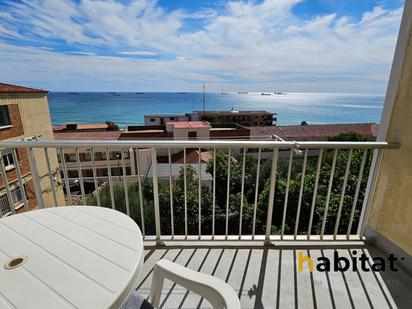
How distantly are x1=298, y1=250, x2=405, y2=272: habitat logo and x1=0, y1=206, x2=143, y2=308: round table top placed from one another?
1.65 metres

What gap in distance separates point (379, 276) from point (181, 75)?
49.1m

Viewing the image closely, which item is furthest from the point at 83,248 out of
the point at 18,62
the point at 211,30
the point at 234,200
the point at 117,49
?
the point at 117,49

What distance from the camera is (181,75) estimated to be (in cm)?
4700

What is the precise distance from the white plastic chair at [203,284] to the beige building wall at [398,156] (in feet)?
6.46

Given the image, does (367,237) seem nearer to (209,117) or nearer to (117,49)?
(117,49)

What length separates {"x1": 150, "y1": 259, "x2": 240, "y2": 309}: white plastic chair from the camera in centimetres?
75

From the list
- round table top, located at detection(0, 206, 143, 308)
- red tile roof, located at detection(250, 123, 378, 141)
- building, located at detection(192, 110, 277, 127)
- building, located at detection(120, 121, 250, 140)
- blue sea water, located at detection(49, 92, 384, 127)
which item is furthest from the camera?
building, located at detection(192, 110, 277, 127)

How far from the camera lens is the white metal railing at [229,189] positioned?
1.90 metres

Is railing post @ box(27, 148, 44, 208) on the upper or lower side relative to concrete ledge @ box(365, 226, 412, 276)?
upper

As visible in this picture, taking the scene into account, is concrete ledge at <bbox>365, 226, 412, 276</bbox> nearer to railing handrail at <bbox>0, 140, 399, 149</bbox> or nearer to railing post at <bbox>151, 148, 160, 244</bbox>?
railing handrail at <bbox>0, 140, 399, 149</bbox>

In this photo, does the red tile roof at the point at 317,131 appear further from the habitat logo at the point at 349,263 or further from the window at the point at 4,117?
the habitat logo at the point at 349,263

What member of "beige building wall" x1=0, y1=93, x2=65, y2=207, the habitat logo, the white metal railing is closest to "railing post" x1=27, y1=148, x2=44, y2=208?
the white metal railing

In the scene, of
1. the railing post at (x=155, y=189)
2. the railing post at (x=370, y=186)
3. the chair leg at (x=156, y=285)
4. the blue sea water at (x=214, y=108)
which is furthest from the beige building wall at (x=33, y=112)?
the blue sea water at (x=214, y=108)

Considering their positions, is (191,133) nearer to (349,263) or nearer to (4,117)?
(4,117)
